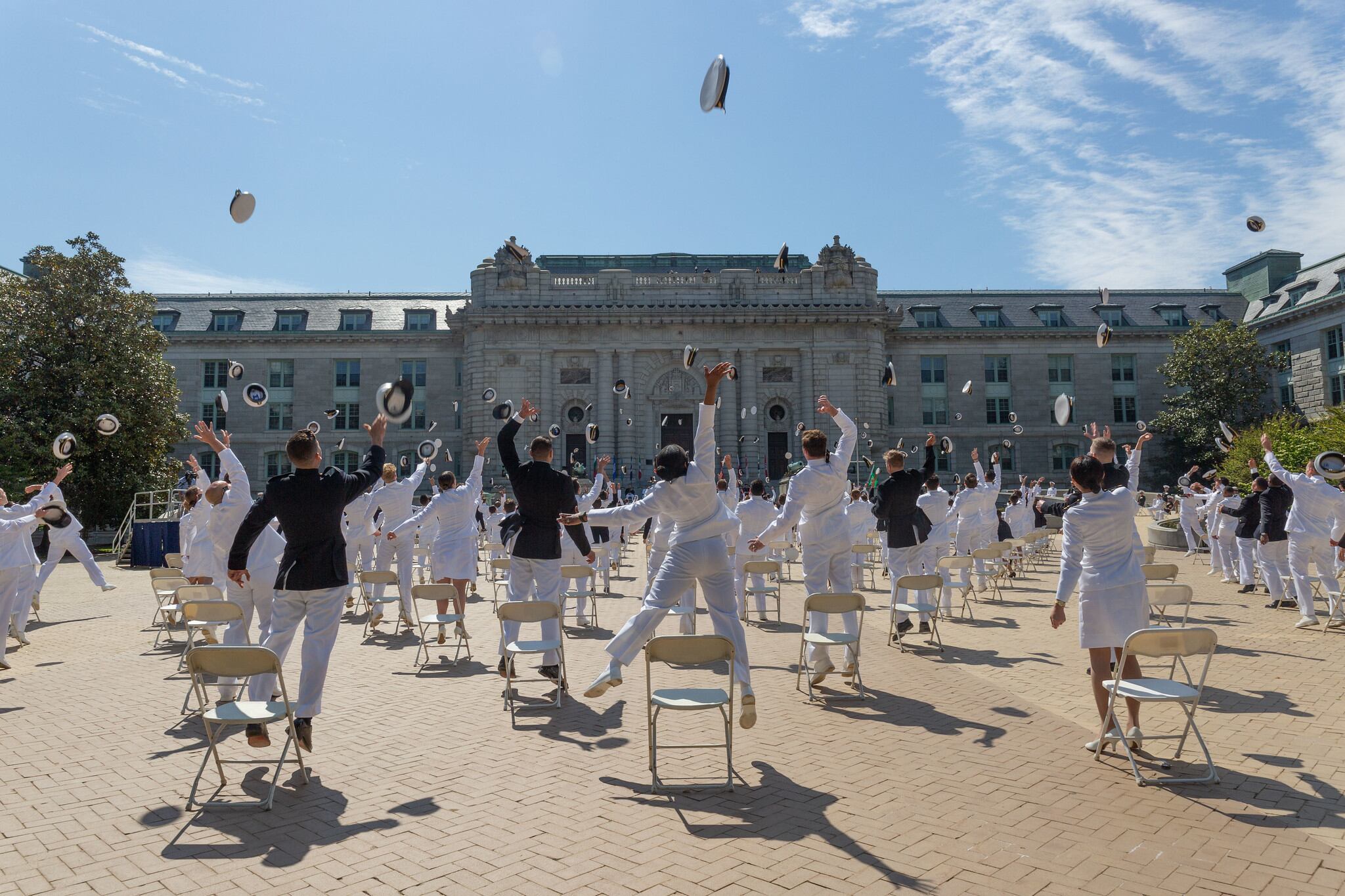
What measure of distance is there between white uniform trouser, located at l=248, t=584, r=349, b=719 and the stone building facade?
42848 mm

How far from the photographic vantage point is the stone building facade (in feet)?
173

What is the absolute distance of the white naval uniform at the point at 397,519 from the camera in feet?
40.9

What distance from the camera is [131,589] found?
1834 centimetres

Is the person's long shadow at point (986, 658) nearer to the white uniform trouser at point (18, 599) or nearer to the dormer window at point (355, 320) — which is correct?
the white uniform trouser at point (18, 599)

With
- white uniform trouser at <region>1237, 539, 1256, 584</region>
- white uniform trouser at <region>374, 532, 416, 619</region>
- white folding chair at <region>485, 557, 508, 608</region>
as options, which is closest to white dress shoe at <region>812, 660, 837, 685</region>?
white folding chair at <region>485, 557, 508, 608</region>

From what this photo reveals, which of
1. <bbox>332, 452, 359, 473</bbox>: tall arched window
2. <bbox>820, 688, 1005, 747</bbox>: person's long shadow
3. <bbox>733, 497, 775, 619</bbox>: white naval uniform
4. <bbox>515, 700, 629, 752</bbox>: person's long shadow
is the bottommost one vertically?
<bbox>820, 688, 1005, 747</bbox>: person's long shadow

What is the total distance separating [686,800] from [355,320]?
59.0 metres

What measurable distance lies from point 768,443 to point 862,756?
4899 cm

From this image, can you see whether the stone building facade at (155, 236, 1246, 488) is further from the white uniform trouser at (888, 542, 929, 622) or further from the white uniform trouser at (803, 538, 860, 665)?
the white uniform trouser at (803, 538, 860, 665)

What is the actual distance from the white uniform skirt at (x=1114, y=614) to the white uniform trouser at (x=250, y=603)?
655cm

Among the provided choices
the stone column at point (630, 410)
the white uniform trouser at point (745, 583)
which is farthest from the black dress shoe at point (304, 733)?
the stone column at point (630, 410)

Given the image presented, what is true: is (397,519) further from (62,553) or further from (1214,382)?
(1214,382)

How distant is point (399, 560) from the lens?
12648 millimetres

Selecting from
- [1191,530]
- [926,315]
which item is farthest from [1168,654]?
[926,315]
